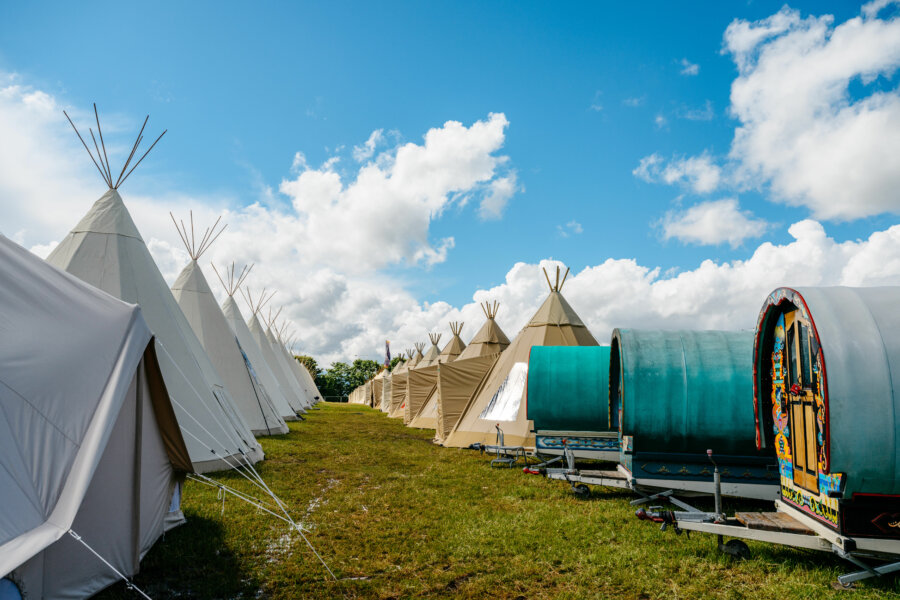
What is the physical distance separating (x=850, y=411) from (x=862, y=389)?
8.6 inches

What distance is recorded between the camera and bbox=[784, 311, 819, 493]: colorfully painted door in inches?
206

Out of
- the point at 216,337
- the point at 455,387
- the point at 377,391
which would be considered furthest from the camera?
the point at 377,391

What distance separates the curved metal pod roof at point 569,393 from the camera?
10.9 meters

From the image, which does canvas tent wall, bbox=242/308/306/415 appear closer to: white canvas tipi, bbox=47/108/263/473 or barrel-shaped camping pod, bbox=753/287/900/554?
white canvas tipi, bbox=47/108/263/473

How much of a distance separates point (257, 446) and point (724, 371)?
10028mm

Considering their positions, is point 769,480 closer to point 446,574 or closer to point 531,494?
point 531,494

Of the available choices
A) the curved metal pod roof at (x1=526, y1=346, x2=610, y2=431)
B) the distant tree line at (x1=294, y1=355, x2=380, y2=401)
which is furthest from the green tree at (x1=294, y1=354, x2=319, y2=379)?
the curved metal pod roof at (x1=526, y1=346, x2=610, y2=431)

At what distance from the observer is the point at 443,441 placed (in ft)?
55.6

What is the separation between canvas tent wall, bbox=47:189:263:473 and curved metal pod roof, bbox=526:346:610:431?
6.03 metres

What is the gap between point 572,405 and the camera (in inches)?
432

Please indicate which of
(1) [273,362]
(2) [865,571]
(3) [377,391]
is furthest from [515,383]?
(3) [377,391]

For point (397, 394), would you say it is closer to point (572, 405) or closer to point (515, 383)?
point (515, 383)

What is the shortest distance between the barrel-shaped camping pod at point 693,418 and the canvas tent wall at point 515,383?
5704 mm

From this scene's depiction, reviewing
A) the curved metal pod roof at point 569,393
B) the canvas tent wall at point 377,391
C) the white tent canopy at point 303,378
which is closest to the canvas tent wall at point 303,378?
the white tent canopy at point 303,378
